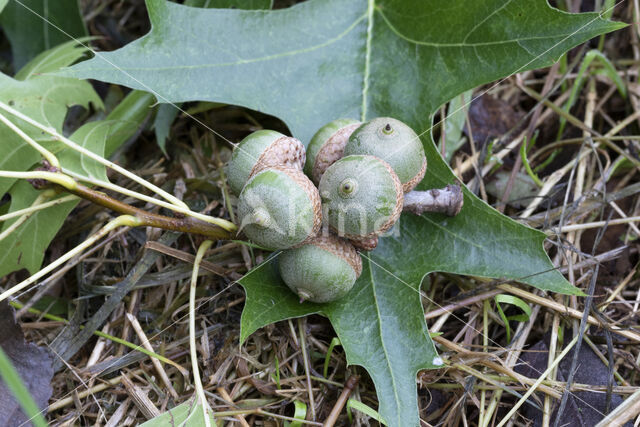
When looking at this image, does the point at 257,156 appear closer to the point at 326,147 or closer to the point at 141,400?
the point at 326,147

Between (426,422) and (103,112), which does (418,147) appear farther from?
(103,112)

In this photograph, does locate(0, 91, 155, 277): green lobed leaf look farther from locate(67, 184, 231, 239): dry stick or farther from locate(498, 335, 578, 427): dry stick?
locate(498, 335, 578, 427): dry stick

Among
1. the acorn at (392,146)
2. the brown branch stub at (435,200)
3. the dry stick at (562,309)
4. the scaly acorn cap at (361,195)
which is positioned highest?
the acorn at (392,146)

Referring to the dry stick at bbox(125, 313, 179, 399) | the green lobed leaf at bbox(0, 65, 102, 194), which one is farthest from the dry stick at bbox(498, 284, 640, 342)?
the green lobed leaf at bbox(0, 65, 102, 194)

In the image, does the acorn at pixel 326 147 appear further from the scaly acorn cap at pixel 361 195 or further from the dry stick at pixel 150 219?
the dry stick at pixel 150 219

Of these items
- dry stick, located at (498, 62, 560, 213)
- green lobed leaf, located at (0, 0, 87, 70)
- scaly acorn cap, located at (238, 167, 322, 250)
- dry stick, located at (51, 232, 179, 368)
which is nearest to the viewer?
scaly acorn cap, located at (238, 167, 322, 250)

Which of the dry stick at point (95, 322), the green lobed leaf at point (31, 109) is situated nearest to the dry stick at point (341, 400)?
the dry stick at point (95, 322)

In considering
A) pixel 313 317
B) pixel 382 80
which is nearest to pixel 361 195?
pixel 313 317

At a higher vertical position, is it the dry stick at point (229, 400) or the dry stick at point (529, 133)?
the dry stick at point (529, 133)

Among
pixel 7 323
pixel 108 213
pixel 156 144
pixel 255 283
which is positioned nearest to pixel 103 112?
pixel 156 144
